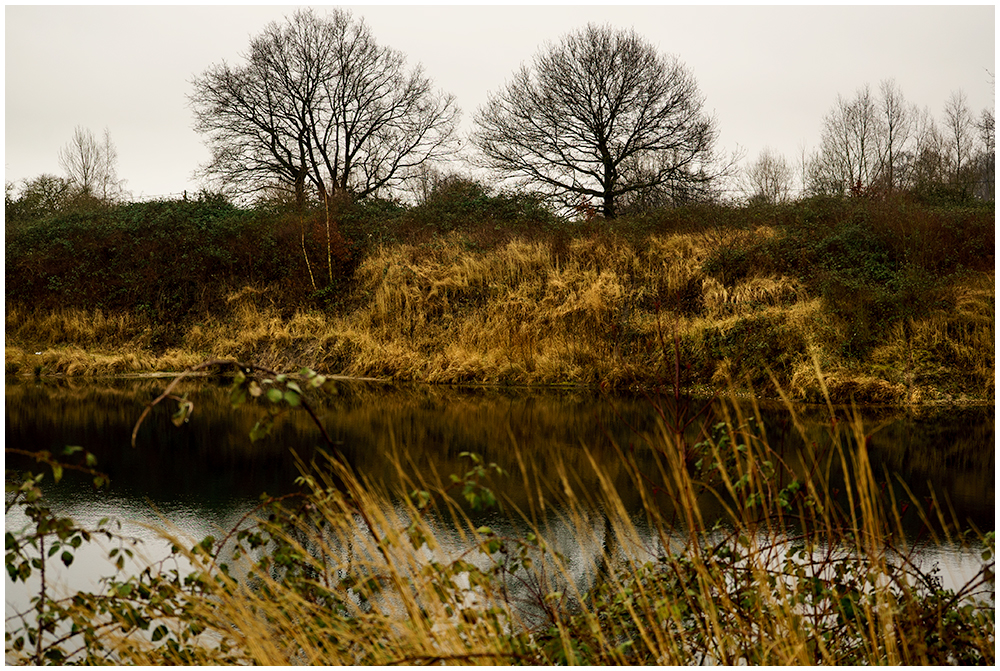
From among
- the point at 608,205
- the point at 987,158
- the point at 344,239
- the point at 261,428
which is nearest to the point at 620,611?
the point at 261,428

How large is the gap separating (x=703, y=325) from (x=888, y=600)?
13005mm

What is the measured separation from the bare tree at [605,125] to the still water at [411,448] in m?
13.2

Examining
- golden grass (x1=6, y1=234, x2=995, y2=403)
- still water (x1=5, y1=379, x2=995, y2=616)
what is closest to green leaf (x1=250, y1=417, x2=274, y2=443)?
still water (x1=5, y1=379, x2=995, y2=616)

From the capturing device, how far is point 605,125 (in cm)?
2675

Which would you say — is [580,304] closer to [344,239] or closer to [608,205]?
[344,239]

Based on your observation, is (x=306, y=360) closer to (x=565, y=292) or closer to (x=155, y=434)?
(x=565, y=292)

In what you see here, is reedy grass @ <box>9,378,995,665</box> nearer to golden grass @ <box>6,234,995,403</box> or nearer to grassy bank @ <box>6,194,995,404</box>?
grassy bank @ <box>6,194,995,404</box>

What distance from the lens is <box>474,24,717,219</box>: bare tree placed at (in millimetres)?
26438

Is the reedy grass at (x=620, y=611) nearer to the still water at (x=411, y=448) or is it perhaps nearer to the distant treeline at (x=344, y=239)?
the still water at (x=411, y=448)

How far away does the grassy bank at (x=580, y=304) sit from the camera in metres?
14.7

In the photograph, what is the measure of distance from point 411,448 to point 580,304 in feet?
28.4

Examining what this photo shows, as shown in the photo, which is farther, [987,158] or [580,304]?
[987,158]

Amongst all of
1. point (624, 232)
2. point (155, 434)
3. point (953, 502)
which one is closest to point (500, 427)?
point (155, 434)

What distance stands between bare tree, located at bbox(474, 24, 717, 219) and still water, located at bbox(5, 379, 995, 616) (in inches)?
519
